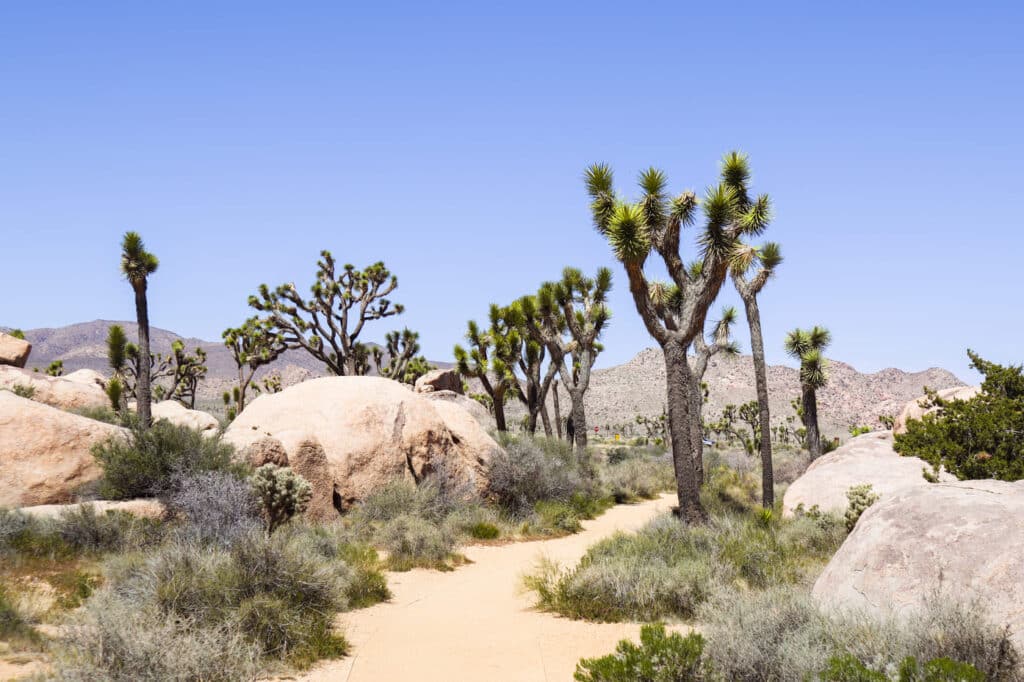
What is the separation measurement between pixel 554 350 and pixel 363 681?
1857 centimetres

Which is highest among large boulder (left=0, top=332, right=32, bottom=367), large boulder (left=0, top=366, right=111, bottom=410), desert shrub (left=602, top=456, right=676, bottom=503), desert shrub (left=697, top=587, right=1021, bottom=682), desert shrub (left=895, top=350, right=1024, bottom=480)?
large boulder (left=0, top=332, right=32, bottom=367)

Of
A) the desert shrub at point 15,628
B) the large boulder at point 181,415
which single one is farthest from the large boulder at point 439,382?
the desert shrub at point 15,628

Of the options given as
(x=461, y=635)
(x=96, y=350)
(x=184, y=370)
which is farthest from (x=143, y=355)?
(x=96, y=350)

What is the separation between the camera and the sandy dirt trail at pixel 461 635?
725cm

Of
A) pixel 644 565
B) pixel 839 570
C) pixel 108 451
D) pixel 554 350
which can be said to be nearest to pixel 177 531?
pixel 108 451

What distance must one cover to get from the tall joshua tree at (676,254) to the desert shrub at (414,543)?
5211 millimetres

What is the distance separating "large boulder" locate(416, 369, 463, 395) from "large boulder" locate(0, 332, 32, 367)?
56.8 feet

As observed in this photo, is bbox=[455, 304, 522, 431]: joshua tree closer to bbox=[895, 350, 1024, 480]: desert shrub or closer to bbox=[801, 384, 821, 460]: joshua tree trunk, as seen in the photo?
bbox=[801, 384, 821, 460]: joshua tree trunk

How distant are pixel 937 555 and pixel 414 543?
28.0ft

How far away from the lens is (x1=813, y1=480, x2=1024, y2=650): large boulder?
5820 mm

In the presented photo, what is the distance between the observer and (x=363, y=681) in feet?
22.7

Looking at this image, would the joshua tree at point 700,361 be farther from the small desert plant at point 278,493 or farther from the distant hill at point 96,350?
the distant hill at point 96,350

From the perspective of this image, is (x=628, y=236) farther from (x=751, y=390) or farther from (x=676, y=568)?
(x=751, y=390)

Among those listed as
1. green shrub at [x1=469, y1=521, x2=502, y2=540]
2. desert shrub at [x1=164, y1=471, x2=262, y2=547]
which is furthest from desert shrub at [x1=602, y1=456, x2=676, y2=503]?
desert shrub at [x1=164, y1=471, x2=262, y2=547]
